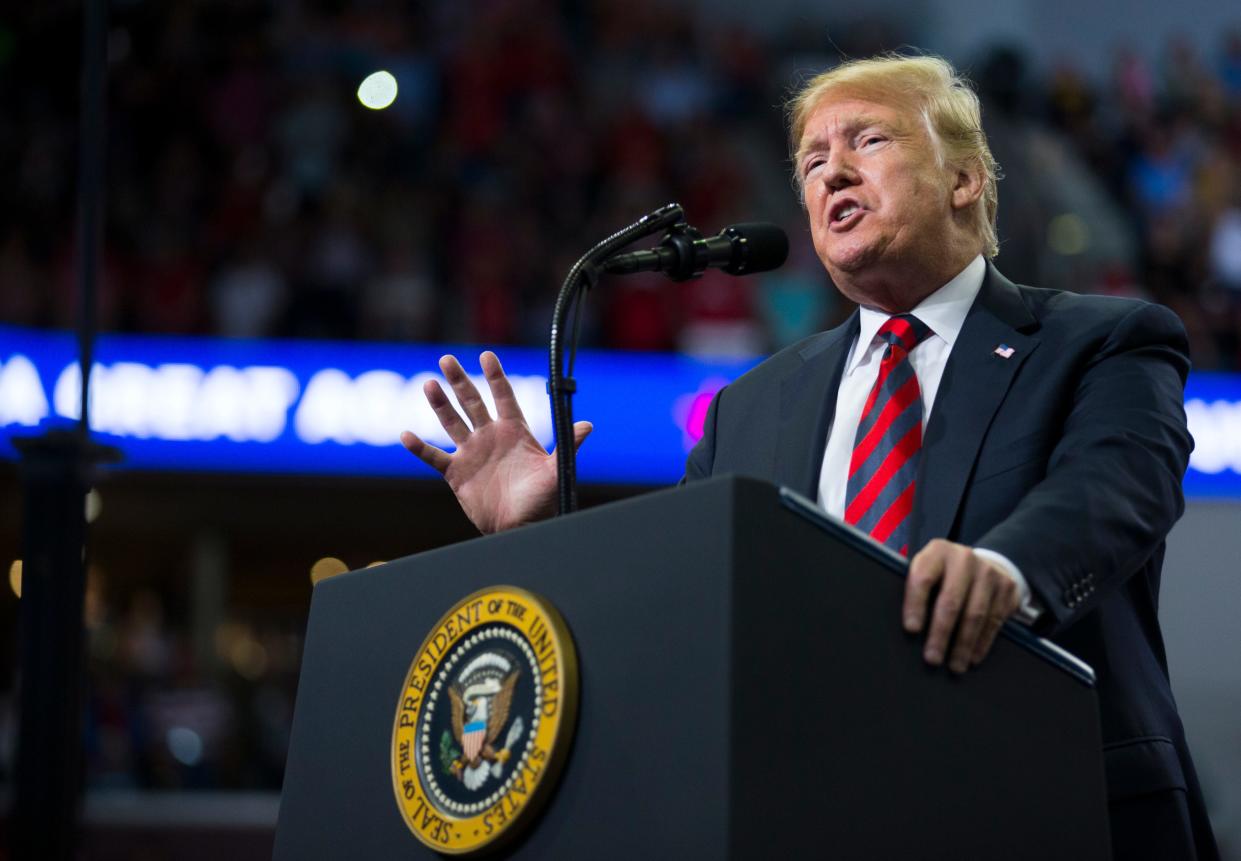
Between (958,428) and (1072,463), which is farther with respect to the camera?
(958,428)

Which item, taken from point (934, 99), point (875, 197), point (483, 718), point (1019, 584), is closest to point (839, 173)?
point (875, 197)

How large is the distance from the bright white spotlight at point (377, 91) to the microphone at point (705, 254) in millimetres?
6582

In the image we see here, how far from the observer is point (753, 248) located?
1658mm

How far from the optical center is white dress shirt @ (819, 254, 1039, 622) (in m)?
1.70

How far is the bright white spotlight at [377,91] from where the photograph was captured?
7996 mm

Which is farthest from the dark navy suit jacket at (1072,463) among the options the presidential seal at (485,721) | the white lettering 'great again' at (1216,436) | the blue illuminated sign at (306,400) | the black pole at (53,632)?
the white lettering 'great again' at (1216,436)

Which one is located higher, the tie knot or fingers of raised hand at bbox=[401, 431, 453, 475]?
the tie knot

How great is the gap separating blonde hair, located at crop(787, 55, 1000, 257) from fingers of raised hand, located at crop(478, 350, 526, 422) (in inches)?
20.3

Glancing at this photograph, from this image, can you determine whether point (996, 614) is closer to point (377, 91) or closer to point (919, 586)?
point (919, 586)

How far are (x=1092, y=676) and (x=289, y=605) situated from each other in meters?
9.87

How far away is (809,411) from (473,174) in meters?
6.50

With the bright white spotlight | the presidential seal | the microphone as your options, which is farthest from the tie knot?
the bright white spotlight

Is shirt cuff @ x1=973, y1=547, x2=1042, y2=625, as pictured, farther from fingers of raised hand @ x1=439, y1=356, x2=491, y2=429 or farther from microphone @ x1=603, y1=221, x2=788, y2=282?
fingers of raised hand @ x1=439, y1=356, x2=491, y2=429

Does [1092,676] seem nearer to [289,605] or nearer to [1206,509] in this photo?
[1206,509]
